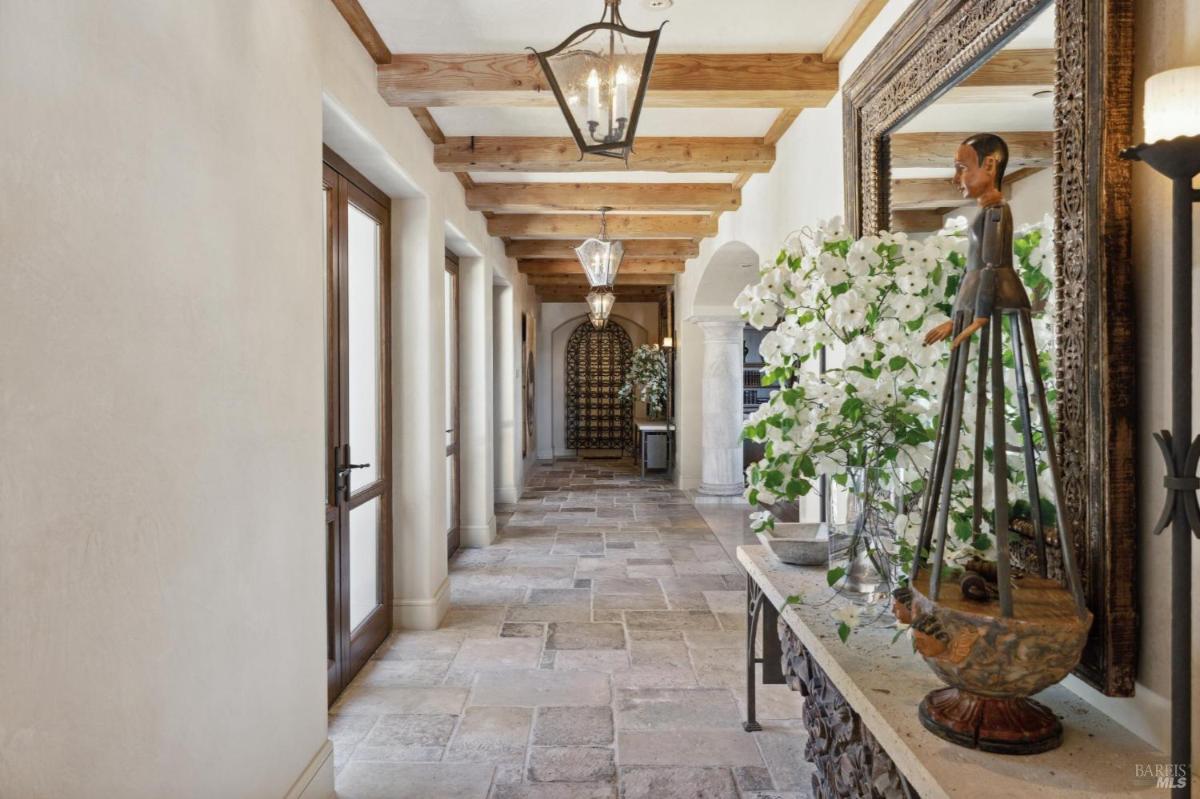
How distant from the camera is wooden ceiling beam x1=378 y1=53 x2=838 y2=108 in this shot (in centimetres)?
321

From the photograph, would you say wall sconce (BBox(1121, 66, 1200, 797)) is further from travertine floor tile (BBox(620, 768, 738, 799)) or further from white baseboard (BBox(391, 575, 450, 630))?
white baseboard (BBox(391, 575, 450, 630))

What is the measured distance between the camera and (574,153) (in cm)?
454

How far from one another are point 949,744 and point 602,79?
1.75 metres

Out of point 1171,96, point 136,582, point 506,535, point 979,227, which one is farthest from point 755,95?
point 506,535

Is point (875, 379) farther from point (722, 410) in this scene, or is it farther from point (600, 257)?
point (722, 410)

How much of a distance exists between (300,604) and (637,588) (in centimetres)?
313

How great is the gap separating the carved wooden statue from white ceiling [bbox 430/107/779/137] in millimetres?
2773

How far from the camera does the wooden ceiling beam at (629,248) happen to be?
820cm

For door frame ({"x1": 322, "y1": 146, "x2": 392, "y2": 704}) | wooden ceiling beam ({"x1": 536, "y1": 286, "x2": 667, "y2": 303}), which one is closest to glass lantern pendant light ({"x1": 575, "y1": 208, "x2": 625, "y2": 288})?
door frame ({"x1": 322, "y1": 146, "x2": 392, "y2": 704})

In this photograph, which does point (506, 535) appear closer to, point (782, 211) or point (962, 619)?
point (782, 211)

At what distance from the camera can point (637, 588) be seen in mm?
5176

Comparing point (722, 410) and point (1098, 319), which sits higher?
point (1098, 319)

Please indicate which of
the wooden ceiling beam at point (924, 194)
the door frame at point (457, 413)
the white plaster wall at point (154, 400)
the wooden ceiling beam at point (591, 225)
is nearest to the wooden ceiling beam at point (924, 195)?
the wooden ceiling beam at point (924, 194)

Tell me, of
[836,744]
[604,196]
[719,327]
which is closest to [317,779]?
[836,744]
